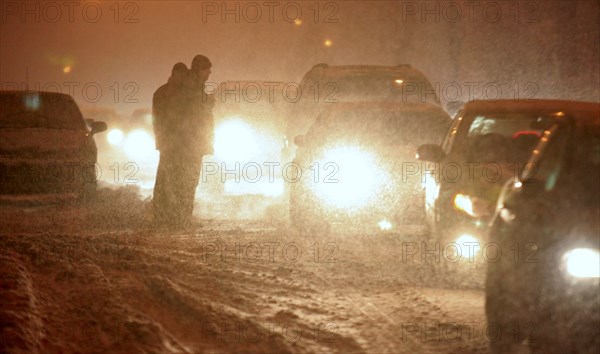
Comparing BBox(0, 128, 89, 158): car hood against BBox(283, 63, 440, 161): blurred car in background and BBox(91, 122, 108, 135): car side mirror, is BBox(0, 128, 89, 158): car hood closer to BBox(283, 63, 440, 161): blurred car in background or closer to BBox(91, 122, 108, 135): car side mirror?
BBox(91, 122, 108, 135): car side mirror

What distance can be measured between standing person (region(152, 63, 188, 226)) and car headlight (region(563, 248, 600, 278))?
7.41 m

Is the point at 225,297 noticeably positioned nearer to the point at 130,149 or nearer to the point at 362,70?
the point at 362,70

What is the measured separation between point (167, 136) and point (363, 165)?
2.93 meters

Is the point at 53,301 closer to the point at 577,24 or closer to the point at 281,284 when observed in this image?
the point at 281,284

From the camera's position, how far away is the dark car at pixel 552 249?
4.07m

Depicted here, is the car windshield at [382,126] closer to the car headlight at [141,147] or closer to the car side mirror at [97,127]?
the car side mirror at [97,127]

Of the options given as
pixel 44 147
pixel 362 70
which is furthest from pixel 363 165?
pixel 362 70

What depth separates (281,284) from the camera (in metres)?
7.03

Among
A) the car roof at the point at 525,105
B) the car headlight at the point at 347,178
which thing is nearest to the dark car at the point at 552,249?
the car roof at the point at 525,105

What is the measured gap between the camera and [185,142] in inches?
433

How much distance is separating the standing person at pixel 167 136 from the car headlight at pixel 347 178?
7.19 ft

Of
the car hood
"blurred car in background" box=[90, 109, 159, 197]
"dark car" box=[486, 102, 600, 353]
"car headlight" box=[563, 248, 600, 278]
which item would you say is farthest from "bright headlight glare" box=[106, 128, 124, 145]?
"car headlight" box=[563, 248, 600, 278]

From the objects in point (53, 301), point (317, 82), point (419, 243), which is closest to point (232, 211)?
point (317, 82)

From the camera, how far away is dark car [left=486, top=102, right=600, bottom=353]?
4.07 m
